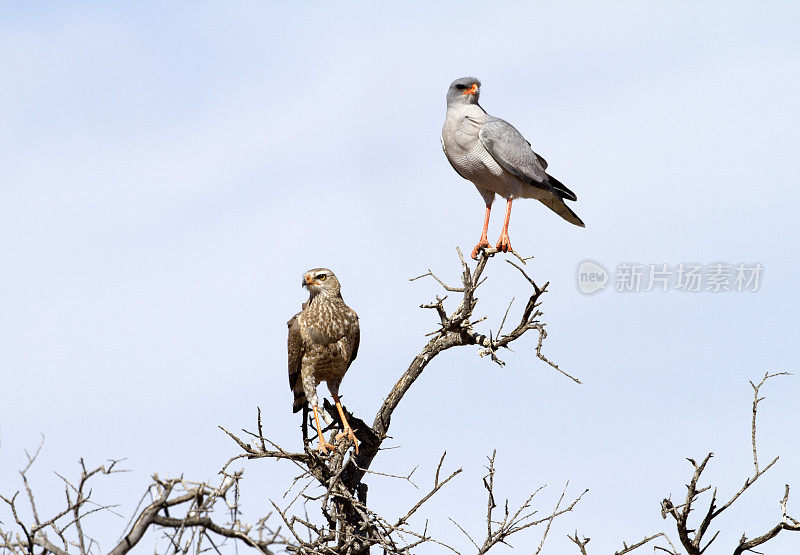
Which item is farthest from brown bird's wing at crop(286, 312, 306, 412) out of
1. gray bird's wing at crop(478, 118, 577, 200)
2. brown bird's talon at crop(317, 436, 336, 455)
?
gray bird's wing at crop(478, 118, 577, 200)

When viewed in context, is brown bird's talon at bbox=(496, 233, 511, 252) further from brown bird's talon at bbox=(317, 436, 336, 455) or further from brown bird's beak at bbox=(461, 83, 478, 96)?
brown bird's talon at bbox=(317, 436, 336, 455)

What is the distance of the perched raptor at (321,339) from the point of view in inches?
255

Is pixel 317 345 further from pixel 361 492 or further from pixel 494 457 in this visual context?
pixel 494 457

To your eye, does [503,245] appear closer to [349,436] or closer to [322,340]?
[322,340]

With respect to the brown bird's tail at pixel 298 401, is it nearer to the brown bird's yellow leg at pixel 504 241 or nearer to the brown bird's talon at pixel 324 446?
the brown bird's talon at pixel 324 446

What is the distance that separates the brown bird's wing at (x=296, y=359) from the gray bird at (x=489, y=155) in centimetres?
175

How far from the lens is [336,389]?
6.67m

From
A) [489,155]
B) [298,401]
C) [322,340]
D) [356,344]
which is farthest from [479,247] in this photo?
[298,401]

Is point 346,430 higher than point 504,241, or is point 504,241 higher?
point 504,241

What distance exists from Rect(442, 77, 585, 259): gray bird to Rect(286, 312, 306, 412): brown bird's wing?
1.75 m

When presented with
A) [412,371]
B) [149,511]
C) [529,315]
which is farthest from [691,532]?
[149,511]

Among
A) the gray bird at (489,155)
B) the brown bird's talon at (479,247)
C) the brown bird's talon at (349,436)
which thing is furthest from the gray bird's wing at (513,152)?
the brown bird's talon at (349,436)

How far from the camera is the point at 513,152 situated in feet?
25.2

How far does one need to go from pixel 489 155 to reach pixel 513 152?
0.21m
